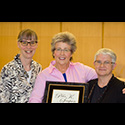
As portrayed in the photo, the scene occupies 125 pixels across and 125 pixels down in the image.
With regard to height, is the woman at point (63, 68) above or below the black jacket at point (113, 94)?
above

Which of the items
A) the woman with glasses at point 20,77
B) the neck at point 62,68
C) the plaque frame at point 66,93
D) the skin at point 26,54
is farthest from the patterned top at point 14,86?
the plaque frame at point 66,93

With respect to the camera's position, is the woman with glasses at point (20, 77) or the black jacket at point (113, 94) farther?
the woman with glasses at point (20, 77)

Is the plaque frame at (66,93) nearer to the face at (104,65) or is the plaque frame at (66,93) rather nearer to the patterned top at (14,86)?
the face at (104,65)

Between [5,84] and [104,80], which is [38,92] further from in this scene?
[104,80]

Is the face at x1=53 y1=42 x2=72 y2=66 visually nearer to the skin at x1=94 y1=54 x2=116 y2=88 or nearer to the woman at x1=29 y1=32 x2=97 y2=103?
the woman at x1=29 y1=32 x2=97 y2=103

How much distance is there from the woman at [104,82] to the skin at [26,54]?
0.69 meters

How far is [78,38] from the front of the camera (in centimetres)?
734

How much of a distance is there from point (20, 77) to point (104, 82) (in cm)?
84

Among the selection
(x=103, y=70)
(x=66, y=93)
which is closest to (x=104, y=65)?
(x=103, y=70)

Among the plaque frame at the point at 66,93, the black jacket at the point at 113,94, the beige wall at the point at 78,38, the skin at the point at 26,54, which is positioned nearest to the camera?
the plaque frame at the point at 66,93

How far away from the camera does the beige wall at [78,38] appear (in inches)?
283
